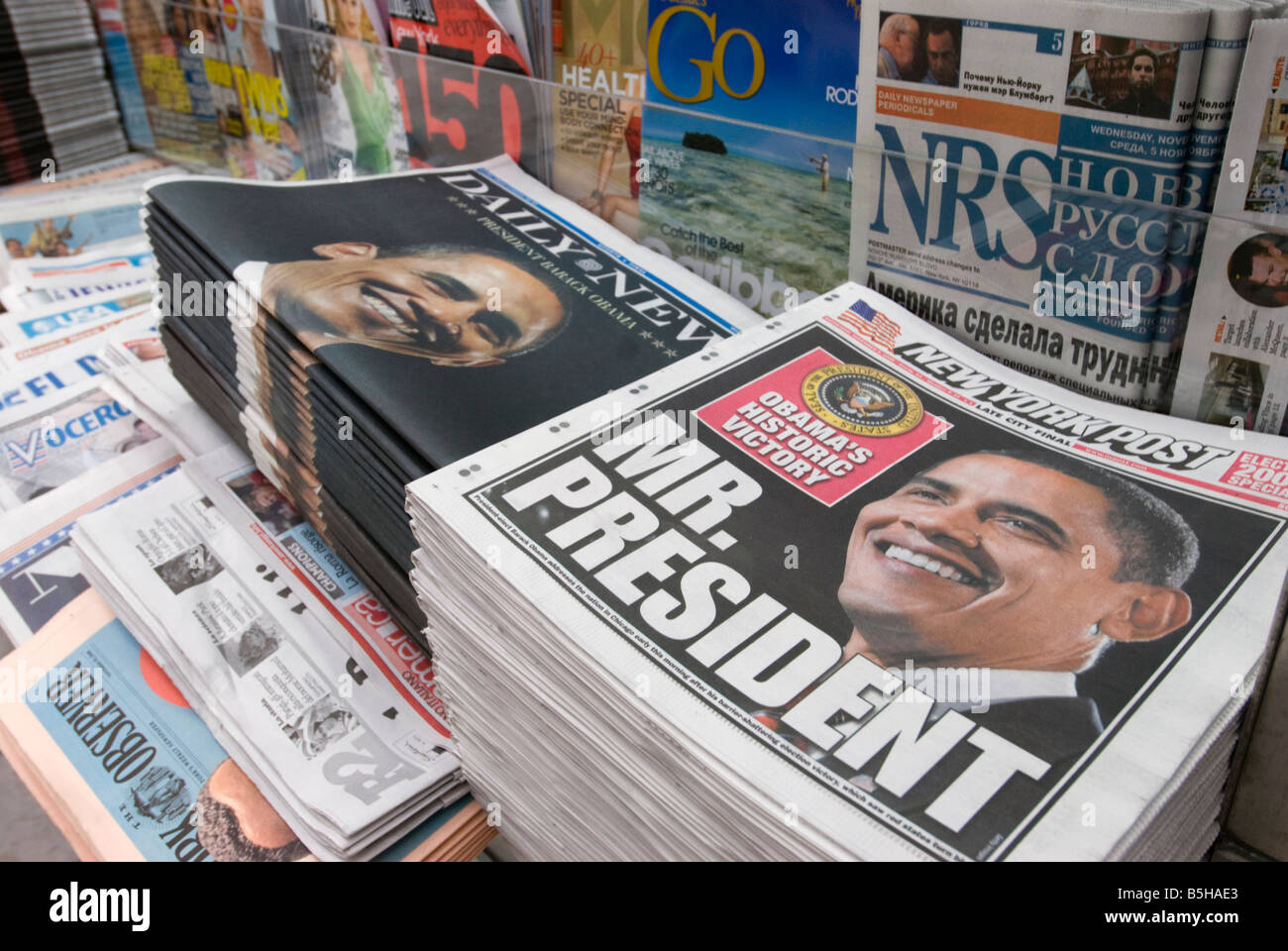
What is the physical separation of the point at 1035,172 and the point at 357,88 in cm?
80

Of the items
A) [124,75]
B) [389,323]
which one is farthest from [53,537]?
[124,75]

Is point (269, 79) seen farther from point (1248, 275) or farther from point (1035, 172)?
point (1248, 275)

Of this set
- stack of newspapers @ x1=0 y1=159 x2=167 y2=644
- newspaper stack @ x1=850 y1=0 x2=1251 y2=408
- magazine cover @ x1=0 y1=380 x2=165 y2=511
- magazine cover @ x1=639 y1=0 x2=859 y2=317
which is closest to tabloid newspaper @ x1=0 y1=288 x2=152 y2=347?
stack of newspapers @ x1=0 y1=159 x2=167 y2=644

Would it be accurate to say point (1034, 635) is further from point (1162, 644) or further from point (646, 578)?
point (646, 578)

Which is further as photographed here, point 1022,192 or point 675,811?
point 1022,192

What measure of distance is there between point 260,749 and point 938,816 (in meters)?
0.44

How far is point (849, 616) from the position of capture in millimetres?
475

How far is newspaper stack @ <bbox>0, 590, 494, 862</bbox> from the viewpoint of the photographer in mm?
585

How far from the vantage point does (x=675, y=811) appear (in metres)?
0.42

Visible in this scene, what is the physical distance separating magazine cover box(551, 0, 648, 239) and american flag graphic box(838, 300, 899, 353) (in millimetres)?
277

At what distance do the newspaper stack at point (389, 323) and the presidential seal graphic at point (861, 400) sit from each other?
0.45 feet

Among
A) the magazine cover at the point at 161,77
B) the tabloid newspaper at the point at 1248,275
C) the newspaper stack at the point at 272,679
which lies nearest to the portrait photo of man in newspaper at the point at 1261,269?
the tabloid newspaper at the point at 1248,275

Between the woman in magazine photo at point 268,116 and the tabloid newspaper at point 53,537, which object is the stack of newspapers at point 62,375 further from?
the woman in magazine photo at point 268,116
